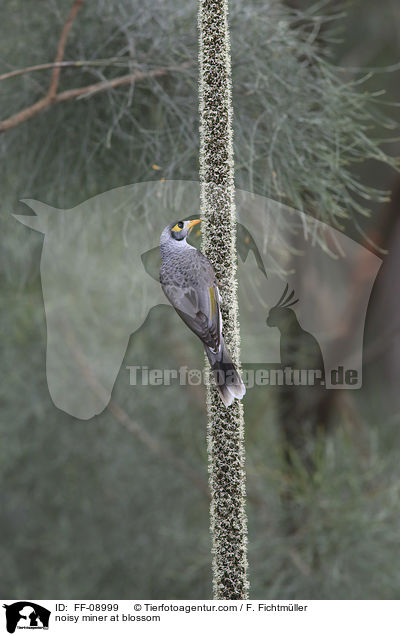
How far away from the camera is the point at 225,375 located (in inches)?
7.5

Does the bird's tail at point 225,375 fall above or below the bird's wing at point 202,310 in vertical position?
below

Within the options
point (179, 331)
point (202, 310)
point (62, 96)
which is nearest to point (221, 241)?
point (202, 310)

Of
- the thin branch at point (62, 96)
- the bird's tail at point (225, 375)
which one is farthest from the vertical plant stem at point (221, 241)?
the thin branch at point (62, 96)

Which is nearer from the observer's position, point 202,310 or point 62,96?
point 202,310

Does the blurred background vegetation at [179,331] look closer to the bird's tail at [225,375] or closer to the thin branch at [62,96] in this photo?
the thin branch at [62,96]

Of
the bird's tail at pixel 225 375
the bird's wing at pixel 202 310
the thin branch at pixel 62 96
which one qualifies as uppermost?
the thin branch at pixel 62 96

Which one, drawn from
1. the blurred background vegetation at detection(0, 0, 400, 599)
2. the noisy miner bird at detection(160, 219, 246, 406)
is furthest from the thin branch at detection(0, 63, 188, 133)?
the noisy miner bird at detection(160, 219, 246, 406)

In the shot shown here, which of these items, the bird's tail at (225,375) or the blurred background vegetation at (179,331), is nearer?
the bird's tail at (225,375)

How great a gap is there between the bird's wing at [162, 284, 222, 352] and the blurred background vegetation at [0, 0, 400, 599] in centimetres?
21

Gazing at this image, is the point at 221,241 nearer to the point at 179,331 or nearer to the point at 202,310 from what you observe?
the point at 202,310

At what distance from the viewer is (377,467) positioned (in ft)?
2.29

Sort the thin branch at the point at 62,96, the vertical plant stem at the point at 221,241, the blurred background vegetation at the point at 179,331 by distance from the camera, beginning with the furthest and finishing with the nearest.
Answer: the blurred background vegetation at the point at 179,331 → the thin branch at the point at 62,96 → the vertical plant stem at the point at 221,241

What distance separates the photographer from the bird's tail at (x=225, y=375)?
0.19m

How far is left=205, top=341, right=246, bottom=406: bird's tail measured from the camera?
19 cm
